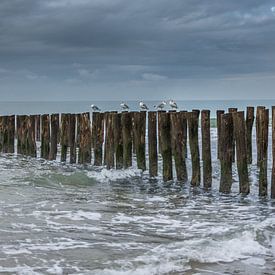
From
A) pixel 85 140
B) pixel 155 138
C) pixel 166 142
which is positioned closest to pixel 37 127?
pixel 85 140

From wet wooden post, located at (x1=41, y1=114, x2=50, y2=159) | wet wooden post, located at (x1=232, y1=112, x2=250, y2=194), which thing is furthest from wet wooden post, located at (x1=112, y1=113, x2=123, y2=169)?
wet wooden post, located at (x1=41, y1=114, x2=50, y2=159)

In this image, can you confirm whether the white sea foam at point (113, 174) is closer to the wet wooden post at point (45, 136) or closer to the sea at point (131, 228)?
the sea at point (131, 228)

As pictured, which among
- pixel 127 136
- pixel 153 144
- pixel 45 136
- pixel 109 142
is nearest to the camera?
pixel 153 144

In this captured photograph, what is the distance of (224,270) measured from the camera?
5.55 m

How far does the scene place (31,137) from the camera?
18.5m

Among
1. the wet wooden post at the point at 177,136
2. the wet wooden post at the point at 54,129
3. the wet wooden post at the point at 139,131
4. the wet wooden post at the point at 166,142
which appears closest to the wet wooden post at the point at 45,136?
the wet wooden post at the point at 54,129

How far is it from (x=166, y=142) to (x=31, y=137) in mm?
7793

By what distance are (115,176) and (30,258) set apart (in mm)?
7198

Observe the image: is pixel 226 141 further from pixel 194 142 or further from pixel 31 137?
pixel 31 137

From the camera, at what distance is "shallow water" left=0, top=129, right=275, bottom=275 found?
18.9 ft

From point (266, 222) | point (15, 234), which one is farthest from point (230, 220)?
point (15, 234)

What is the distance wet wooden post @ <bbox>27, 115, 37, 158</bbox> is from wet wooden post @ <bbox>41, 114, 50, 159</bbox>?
701 millimetres

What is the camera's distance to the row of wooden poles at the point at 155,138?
33.8 feet

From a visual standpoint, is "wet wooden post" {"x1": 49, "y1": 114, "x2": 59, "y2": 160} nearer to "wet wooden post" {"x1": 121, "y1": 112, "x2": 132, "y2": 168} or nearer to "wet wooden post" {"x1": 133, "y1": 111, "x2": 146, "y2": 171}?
"wet wooden post" {"x1": 121, "y1": 112, "x2": 132, "y2": 168}
